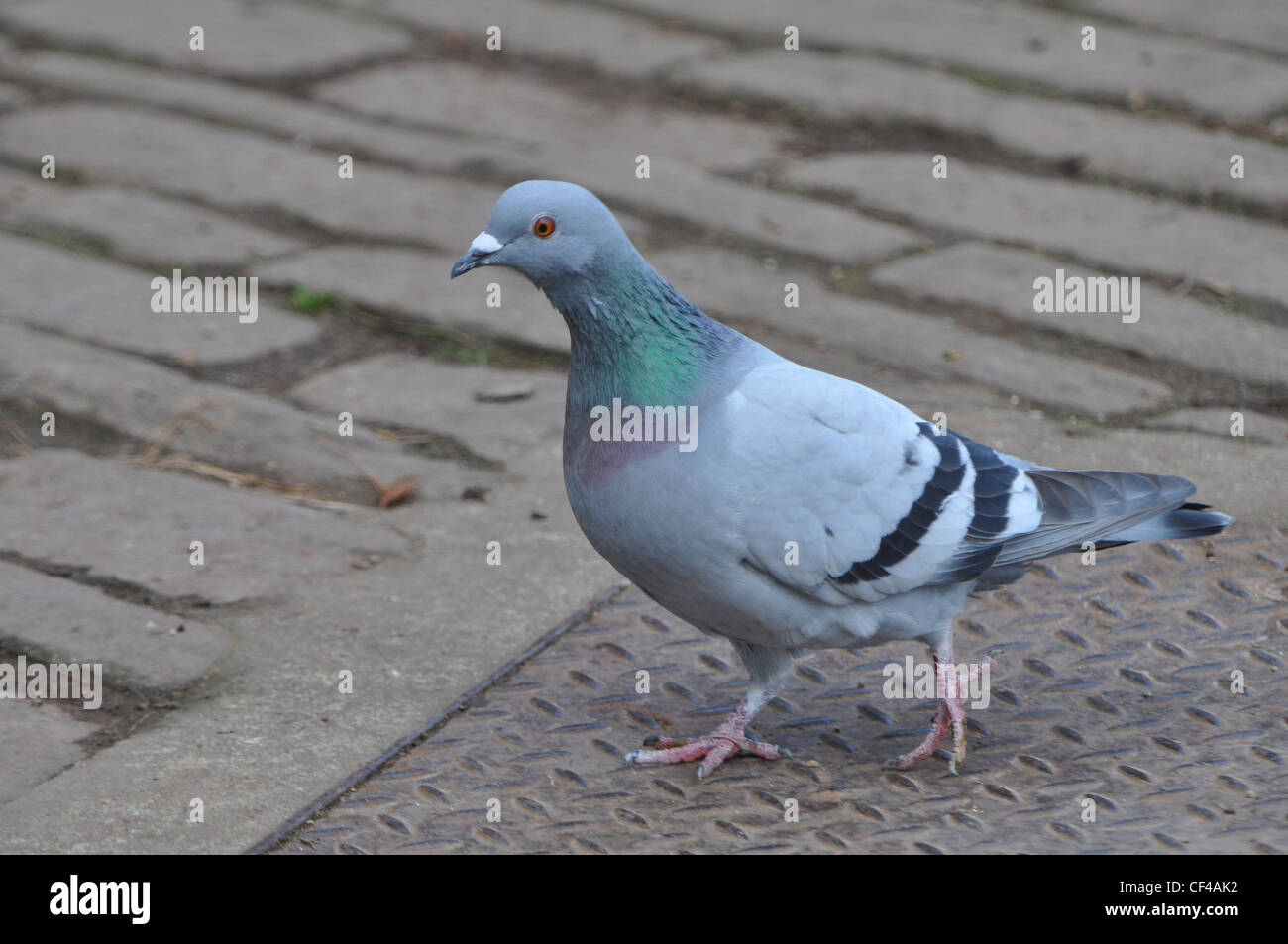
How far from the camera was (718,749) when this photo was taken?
3037 mm

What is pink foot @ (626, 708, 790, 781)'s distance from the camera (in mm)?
3045

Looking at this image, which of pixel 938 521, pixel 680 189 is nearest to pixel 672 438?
pixel 938 521

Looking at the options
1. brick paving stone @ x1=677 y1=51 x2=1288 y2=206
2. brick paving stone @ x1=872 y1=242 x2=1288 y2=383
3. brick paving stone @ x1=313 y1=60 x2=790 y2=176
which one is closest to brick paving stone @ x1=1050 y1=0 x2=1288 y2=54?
brick paving stone @ x1=677 y1=51 x2=1288 y2=206

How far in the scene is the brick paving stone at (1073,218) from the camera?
5.04 m

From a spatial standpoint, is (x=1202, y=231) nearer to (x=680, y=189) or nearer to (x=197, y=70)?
(x=680, y=189)

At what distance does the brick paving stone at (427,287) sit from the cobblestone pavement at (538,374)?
0.07 ft

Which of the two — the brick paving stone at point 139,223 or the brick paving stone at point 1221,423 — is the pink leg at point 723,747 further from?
the brick paving stone at point 139,223

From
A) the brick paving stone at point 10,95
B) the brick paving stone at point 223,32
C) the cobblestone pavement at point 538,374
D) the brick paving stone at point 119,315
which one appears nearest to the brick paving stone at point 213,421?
the cobblestone pavement at point 538,374

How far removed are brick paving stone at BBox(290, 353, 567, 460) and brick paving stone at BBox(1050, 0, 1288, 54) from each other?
3.75m

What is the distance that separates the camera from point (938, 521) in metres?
2.92

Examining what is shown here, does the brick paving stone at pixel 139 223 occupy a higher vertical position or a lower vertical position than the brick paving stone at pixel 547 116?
lower

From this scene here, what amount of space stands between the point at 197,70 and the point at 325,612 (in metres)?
3.88

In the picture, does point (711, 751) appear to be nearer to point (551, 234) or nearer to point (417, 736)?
point (417, 736)

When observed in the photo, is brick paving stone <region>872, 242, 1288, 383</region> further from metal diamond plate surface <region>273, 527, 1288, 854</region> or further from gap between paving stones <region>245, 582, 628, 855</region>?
gap between paving stones <region>245, 582, 628, 855</region>
